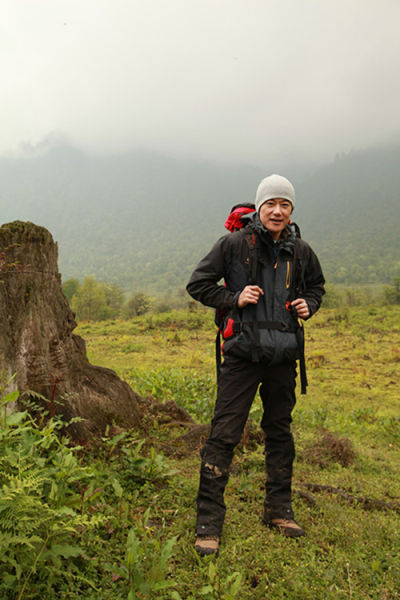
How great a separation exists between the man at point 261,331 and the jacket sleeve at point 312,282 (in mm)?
20

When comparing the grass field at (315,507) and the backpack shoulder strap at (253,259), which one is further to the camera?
the backpack shoulder strap at (253,259)

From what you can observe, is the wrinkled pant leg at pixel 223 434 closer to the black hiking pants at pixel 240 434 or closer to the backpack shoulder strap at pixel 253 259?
the black hiking pants at pixel 240 434

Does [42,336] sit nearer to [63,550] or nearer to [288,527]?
[63,550]

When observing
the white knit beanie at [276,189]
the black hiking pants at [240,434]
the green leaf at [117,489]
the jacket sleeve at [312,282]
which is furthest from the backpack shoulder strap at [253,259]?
the green leaf at [117,489]

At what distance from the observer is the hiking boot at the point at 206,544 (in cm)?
266

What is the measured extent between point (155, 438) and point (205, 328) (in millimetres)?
15849

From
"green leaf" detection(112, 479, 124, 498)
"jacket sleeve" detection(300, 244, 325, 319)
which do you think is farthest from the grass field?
"jacket sleeve" detection(300, 244, 325, 319)

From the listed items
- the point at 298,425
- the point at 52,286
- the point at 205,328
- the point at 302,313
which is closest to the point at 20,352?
the point at 52,286

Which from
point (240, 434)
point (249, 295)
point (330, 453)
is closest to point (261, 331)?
point (249, 295)

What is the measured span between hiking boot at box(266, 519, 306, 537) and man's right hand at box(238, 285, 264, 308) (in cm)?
173

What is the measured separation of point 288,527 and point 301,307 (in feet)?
5.57

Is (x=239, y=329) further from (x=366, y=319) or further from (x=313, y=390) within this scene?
(x=366, y=319)

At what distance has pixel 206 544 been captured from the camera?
8.90 ft

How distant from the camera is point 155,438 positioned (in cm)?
464
